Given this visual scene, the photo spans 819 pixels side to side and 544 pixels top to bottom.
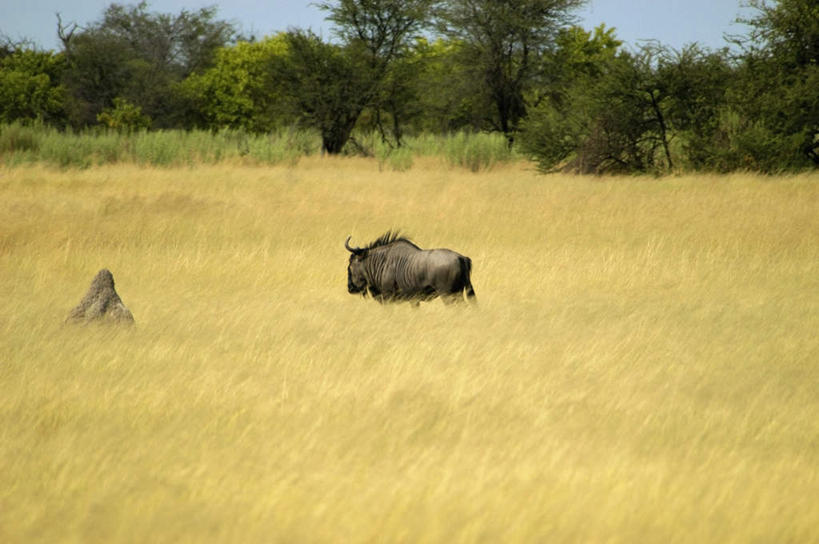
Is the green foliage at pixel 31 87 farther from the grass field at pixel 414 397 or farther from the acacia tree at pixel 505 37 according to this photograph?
the grass field at pixel 414 397

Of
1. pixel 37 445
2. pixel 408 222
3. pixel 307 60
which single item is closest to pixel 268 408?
pixel 37 445

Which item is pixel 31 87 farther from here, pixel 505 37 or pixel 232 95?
pixel 505 37

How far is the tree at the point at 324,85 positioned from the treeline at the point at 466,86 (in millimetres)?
55

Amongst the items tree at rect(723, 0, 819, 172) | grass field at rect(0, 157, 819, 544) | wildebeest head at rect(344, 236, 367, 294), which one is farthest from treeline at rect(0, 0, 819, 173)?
wildebeest head at rect(344, 236, 367, 294)

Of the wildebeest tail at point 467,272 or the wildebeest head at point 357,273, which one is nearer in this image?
the wildebeest tail at point 467,272

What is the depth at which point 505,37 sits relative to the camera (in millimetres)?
31297

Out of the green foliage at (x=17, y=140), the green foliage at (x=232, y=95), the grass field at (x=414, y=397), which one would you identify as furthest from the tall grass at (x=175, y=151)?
the green foliage at (x=232, y=95)

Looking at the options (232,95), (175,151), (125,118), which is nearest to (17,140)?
(175,151)

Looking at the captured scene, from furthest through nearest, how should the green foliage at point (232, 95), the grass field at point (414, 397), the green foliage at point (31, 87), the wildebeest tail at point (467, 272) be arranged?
1. the green foliage at point (232, 95)
2. the green foliage at point (31, 87)
3. the wildebeest tail at point (467, 272)
4. the grass field at point (414, 397)

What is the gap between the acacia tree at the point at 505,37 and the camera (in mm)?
31109

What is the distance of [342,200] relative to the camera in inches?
614

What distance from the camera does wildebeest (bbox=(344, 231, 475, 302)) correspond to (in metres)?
7.27

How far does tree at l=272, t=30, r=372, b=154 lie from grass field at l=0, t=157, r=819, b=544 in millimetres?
20924

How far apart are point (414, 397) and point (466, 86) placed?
1098 inches
